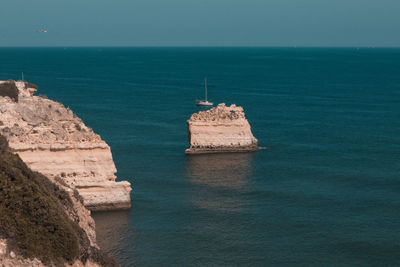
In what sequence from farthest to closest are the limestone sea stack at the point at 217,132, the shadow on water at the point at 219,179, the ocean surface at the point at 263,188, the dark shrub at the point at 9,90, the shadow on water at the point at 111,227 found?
the limestone sea stack at the point at 217,132, the dark shrub at the point at 9,90, the shadow on water at the point at 219,179, the shadow on water at the point at 111,227, the ocean surface at the point at 263,188

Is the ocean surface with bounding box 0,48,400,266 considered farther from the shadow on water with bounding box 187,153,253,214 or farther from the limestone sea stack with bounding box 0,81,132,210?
the limestone sea stack with bounding box 0,81,132,210

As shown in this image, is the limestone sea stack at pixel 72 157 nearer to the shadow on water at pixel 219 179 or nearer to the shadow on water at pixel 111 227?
the shadow on water at pixel 111 227

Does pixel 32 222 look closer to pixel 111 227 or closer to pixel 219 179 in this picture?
pixel 111 227

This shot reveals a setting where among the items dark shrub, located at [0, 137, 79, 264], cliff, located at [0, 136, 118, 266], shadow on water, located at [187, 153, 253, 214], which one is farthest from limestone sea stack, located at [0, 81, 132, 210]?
dark shrub, located at [0, 137, 79, 264]

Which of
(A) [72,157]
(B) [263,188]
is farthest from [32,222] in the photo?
(B) [263,188]

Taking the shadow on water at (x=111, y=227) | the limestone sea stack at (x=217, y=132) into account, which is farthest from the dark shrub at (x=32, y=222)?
the limestone sea stack at (x=217, y=132)

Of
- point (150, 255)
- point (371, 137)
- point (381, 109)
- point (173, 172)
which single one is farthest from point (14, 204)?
point (381, 109)

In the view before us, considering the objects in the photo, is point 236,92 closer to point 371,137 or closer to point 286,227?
point 371,137
